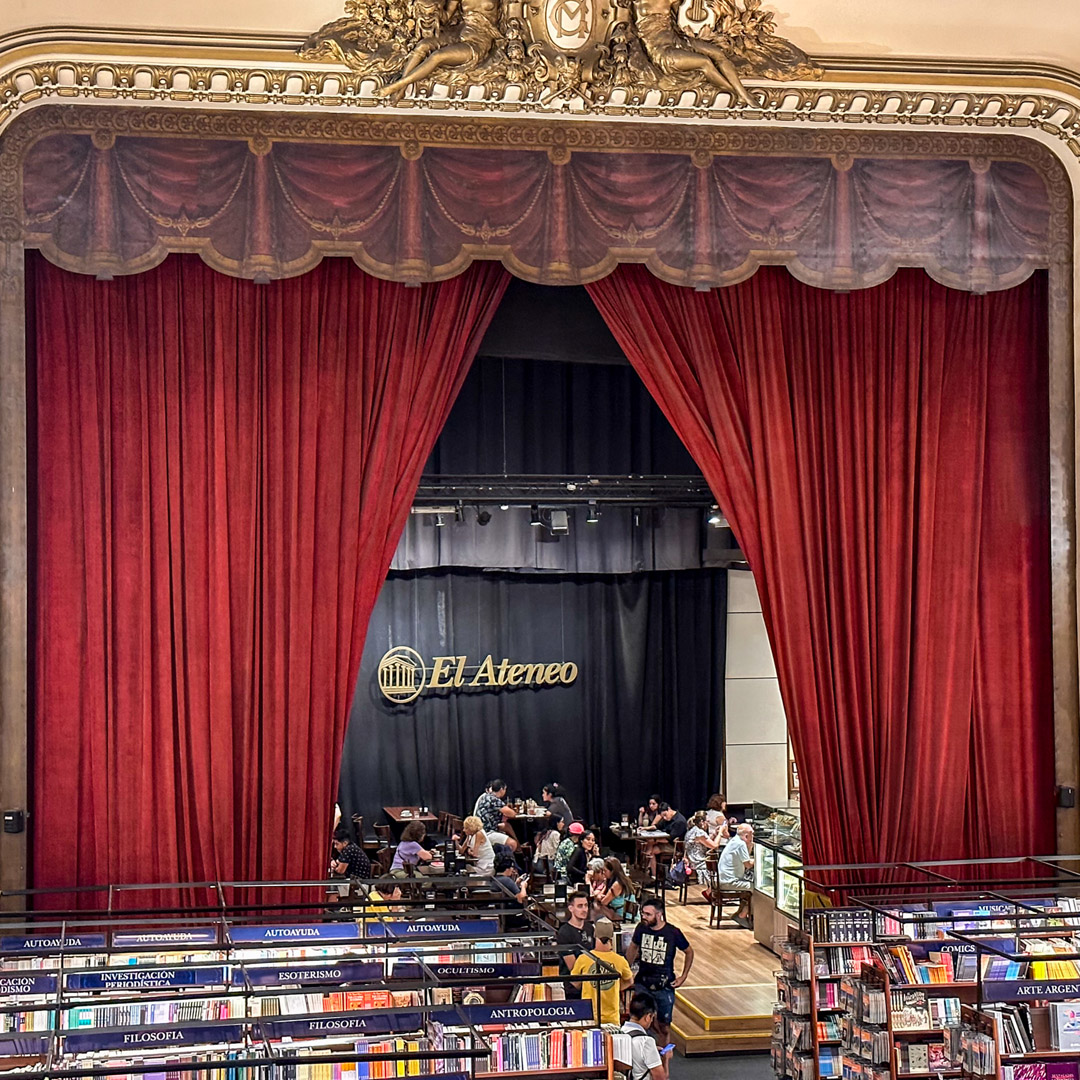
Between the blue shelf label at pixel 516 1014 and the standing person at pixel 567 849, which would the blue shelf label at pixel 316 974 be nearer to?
the blue shelf label at pixel 516 1014

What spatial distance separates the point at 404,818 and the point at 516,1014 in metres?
10.1

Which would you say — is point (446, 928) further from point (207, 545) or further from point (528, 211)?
point (528, 211)

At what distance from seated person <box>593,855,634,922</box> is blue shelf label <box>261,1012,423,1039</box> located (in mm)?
3957

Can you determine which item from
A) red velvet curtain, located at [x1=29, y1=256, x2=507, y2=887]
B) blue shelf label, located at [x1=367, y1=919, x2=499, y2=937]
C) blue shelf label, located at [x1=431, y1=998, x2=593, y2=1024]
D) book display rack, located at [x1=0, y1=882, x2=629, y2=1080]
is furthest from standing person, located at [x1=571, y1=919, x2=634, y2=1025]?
red velvet curtain, located at [x1=29, y1=256, x2=507, y2=887]

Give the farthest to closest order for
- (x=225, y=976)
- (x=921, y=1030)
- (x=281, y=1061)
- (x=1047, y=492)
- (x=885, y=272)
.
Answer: (x=1047, y=492) < (x=885, y=272) < (x=921, y=1030) < (x=225, y=976) < (x=281, y=1061)

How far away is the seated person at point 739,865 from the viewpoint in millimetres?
12742

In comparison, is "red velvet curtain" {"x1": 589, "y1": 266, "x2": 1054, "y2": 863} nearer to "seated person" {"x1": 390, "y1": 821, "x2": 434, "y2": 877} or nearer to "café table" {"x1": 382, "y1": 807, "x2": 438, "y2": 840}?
"seated person" {"x1": 390, "y1": 821, "x2": 434, "y2": 877}

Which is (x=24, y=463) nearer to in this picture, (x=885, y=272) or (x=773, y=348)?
(x=773, y=348)

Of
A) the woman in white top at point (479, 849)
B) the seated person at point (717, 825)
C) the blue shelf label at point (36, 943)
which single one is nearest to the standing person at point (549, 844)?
the woman in white top at point (479, 849)

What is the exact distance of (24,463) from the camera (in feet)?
24.9

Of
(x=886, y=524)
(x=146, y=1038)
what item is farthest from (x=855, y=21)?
(x=146, y=1038)

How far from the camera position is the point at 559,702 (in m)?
17.0

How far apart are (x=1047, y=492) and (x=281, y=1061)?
19.5ft

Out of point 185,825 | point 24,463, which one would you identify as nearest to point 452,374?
point 24,463
